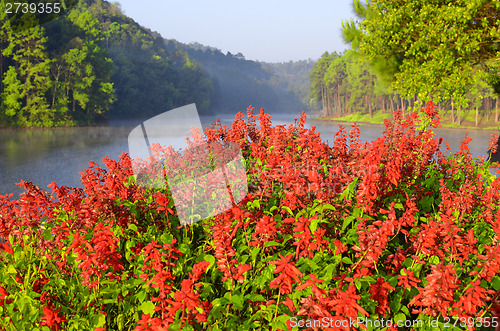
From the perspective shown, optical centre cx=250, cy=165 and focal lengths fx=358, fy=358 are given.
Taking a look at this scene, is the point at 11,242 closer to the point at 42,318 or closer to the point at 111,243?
the point at 42,318

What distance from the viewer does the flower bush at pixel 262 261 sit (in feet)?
8.54

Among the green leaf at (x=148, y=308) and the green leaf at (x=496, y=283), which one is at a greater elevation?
the green leaf at (x=148, y=308)

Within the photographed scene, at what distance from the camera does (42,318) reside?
2885 millimetres

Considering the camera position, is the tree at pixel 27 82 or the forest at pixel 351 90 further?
the forest at pixel 351 90

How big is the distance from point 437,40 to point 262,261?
14.5m

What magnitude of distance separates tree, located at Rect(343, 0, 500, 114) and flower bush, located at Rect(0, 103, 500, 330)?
11.3 m

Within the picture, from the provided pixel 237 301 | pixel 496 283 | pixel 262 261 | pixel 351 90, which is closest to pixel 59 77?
pixel 262 261

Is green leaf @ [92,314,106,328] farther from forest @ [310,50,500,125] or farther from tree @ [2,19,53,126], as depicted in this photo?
forest @ [310,50,500,125]

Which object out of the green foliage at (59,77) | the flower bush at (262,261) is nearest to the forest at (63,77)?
the green foliage at (59,77)

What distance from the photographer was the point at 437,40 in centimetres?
1423

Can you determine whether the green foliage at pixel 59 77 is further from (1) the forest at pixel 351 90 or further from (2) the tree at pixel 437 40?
(1) the forest at pixel 351 90

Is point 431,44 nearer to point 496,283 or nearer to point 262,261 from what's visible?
point 496,283

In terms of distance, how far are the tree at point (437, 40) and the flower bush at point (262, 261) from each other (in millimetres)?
11331

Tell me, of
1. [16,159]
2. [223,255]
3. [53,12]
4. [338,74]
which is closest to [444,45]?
[223,255]
